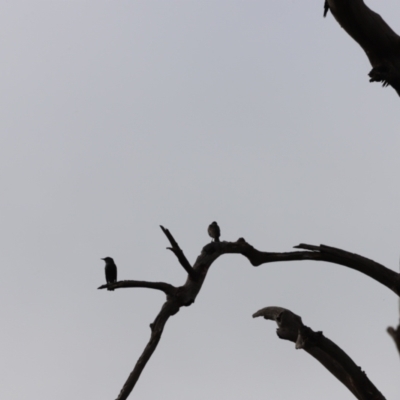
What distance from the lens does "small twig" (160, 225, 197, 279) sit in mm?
6410

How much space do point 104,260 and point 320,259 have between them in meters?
8.26

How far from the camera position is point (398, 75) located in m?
7.23

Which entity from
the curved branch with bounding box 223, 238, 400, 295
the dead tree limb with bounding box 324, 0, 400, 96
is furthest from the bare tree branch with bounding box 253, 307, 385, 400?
the dead tree limb with bounding box 324, 0, 400, 96

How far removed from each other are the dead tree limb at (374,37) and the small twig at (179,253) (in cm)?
270

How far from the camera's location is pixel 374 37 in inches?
287

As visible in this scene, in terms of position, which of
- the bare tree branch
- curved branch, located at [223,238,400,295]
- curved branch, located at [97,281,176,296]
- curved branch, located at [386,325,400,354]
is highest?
curved branch, located at [223,238,400,295]

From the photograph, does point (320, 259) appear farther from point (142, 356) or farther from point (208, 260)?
point (142, 356)

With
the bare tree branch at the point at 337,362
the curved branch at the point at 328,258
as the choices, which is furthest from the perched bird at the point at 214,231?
the bare tree branch at the point at 337,362

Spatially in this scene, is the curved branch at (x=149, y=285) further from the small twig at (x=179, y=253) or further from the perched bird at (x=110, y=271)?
the perched bird at (x=110, y=271)

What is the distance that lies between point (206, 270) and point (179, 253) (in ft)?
1.93

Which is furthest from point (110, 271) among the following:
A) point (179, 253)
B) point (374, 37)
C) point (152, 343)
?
point (374, 37)

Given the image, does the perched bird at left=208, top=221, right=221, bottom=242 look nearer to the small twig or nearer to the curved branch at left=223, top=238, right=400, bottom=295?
the curved branch at left=223, top=238, right=400, bottom=295

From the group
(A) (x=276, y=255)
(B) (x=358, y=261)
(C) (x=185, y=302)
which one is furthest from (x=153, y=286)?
(B) (x=358, y=261)

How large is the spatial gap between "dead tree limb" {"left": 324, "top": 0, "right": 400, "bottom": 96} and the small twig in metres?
2.70
